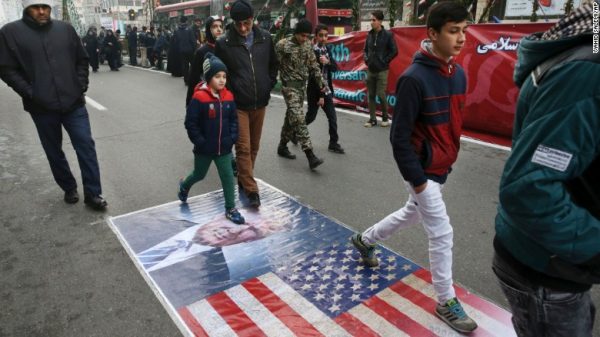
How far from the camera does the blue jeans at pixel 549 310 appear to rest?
1433mm

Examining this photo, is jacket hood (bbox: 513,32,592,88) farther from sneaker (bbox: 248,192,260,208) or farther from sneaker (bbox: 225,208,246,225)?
sneaker (bbox: 248,192,260,208)

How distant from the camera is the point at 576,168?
125 centimetres

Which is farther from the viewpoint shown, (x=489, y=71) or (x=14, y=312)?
(x=489, y=71)

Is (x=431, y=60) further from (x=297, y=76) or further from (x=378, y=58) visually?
(x=378, y=58)

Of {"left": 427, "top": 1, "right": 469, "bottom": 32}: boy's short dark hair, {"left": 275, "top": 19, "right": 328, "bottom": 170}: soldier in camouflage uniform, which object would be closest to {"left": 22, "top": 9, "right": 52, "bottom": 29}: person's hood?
{"left": 275, "top": 19, "right": 328, "bottom": 170}: soldier in camouflage uniform

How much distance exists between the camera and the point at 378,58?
305 inches

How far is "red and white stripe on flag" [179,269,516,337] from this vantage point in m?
2.69

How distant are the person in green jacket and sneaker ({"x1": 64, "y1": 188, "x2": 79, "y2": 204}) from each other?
4.32m

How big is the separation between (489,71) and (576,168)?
6.47 metres

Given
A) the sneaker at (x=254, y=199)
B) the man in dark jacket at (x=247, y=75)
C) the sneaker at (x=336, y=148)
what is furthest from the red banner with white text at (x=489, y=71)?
the sneaker at (x=254, y=199)

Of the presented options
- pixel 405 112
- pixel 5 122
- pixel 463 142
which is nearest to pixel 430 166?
pixel 405 112

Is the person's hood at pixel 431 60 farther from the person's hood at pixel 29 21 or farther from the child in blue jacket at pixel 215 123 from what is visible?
Answer: the person's hood at pixel 29 21

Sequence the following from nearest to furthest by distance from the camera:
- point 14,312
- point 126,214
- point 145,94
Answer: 1. point 14,312
2. point 126,214
3. point 145,94

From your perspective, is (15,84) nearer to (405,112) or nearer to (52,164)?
(52,164)
